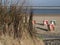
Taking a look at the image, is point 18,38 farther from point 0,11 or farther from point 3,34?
point 0,11

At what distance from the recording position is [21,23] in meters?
11.7

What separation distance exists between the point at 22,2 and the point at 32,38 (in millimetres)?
1601

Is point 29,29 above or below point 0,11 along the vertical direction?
below

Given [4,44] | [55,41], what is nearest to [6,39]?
[4,44]

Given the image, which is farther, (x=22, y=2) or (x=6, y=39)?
(x=22, y=2)

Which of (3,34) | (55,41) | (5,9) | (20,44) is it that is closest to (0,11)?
(5,9)

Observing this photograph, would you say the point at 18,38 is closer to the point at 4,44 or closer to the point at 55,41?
the point at 4,44

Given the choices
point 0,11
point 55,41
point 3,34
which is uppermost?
point 0,11

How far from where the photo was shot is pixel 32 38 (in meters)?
11.6

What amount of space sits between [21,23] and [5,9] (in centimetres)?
89

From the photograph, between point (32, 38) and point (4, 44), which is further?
point (32, 38)

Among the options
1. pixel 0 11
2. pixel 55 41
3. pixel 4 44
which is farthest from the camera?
pixel 55 41

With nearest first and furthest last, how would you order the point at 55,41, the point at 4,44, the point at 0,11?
the point at 4,44, the point at 0,11, the point at 55,41

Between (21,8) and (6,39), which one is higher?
(21,8)
